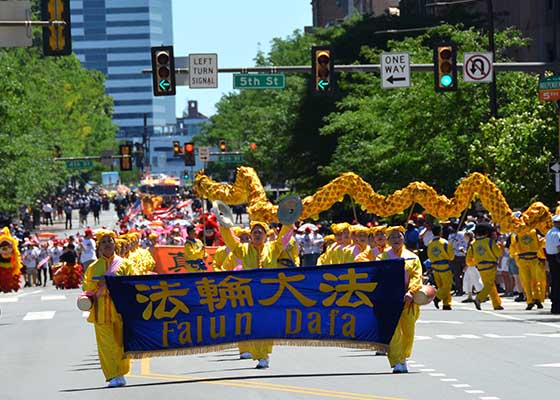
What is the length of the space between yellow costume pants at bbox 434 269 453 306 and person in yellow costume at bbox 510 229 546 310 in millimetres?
1352

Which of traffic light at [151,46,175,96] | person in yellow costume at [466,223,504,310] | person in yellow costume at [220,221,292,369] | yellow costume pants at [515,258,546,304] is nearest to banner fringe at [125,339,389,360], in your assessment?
person in yellow costume at [220,221,292,369]

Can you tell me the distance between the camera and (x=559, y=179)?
1277 inches

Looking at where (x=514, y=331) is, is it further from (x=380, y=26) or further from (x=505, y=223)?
(x=380, y=26)

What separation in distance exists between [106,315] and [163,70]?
55.3ft

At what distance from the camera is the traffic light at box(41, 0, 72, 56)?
1080 inches

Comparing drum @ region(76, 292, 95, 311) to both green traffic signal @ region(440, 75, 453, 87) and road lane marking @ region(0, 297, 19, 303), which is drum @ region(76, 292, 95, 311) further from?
road lane marking @ region(0, 297, 19, 303)

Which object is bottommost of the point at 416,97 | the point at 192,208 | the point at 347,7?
the point at 192,208

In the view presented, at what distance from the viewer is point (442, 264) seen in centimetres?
3017

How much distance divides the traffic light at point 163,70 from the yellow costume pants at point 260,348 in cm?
1560

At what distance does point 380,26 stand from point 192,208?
96.0 feet

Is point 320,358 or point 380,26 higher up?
point 380,26

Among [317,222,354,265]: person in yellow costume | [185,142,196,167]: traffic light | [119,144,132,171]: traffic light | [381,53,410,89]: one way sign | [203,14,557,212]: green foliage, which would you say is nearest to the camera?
[317,222,354,265]: person in yellow costume

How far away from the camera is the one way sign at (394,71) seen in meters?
35.9

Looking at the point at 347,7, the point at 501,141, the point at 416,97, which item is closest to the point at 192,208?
the point at 347,7
